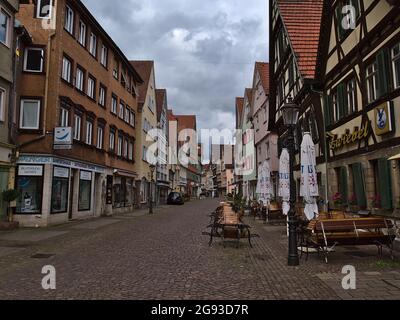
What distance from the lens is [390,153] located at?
11.0 meters

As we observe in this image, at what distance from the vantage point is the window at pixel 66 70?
1992 cm

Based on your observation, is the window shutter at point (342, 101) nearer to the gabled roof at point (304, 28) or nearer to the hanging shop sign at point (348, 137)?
the hanging shop sign at point (348, 137)

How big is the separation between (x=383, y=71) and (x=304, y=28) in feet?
36.8

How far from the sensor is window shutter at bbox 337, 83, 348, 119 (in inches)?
581

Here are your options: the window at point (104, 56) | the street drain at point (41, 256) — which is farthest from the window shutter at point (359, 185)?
the window at point (104, 56)

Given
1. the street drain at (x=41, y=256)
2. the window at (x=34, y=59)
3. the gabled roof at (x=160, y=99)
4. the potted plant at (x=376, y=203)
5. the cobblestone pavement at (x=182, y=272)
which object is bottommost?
the cobblestone pavement at (x=182, y=272)

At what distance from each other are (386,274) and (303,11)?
62.1ft

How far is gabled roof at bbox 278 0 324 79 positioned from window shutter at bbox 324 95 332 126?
68.5 inches

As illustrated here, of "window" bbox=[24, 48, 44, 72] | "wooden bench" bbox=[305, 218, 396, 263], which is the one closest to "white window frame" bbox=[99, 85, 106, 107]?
"window" bbox=[24, 48, 44, 72]

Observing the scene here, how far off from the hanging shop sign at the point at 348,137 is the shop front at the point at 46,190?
39.7ft

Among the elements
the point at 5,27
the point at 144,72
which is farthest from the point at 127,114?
the point at 5,27
